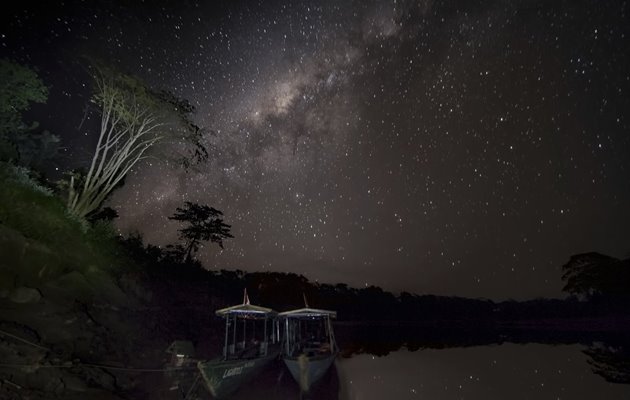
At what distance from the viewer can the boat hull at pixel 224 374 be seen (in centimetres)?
1370

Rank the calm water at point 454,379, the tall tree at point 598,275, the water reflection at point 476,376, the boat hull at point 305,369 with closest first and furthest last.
Result: 1. the boat hull at point 305,369
2. the calm water at point 454,379
3. the water reflection at point 476,376
4. the tall tree at point 598,275

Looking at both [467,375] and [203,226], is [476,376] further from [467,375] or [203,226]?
[203,226]

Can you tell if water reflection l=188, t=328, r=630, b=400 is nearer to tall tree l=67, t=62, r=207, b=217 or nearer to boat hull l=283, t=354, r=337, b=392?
boat hull l=283, t=354, r=337, b=392

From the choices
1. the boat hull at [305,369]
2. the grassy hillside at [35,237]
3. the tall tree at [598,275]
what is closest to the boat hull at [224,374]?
the boat hull at [305,369]

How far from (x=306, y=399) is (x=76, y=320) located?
10.9 m

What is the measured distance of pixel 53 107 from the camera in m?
25.5

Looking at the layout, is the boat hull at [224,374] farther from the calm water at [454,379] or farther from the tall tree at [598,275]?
the tall tree at [598,275]

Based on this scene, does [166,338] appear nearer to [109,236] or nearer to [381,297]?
[109,236]

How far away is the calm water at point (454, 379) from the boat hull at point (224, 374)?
29.7 inches

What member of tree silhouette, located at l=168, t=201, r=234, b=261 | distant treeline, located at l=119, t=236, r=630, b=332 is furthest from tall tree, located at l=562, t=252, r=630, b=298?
tree silhouette, located at l=168, t=201, r=234, b=261

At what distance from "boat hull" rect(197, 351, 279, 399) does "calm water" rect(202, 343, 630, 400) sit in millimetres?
753

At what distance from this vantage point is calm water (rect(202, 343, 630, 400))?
66.4 ft

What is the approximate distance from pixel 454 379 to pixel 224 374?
18.5 metres

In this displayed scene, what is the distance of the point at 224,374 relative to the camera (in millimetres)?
14359
